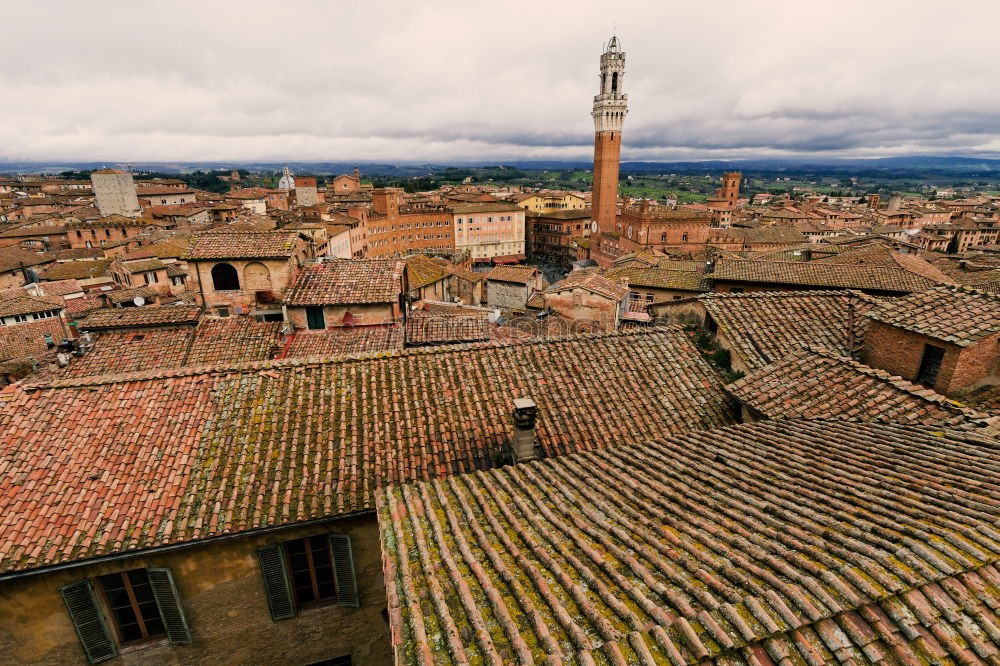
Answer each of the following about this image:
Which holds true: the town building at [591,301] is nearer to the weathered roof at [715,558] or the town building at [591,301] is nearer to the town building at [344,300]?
the town building at [344,300]

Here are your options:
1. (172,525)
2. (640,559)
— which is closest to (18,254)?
(172,525)

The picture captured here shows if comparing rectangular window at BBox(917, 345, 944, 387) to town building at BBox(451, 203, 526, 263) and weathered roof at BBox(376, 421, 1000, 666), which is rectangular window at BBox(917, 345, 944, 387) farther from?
town building at BBox(451, 203, 526, 263)

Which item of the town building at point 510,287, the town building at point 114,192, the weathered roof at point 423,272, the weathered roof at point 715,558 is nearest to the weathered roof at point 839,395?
the weathered roof at point 715,558

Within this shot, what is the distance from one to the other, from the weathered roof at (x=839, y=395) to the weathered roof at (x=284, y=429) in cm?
112

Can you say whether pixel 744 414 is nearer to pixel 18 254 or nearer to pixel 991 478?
pixel 991 478

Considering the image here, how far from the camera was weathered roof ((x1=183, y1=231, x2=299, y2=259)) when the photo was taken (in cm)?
2152

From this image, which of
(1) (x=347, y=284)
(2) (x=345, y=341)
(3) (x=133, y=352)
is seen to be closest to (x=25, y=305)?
(3) (x=133, y=352)

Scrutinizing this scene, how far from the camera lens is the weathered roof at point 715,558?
3602mm

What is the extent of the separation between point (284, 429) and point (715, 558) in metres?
7.96

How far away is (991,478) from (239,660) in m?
12.1

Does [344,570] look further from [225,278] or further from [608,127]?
[608,127]

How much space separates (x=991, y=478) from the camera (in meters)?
Answer: 5.60

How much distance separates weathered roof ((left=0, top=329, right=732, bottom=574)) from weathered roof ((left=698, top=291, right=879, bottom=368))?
4.03 ft

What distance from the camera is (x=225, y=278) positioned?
22.1 metres
